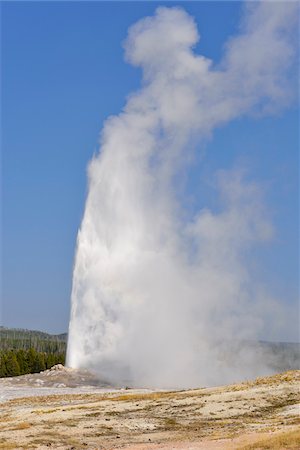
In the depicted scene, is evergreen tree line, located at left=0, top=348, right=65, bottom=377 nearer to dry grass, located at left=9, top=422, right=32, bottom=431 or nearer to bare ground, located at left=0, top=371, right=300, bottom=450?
bare ground, located at left=0, top=371, right=300, bottom=450

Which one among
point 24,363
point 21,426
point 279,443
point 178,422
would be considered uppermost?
point 24,363

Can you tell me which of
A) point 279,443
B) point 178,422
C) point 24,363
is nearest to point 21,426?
point 178,422

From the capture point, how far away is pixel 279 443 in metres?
26.1

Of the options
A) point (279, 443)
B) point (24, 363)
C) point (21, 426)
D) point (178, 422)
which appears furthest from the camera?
point (24, 363)

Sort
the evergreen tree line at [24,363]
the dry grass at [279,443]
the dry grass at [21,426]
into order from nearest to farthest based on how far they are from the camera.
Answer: the dry grass at [279,443]
the dry grass at [21,426]
the evergreen tree line at [24,363]

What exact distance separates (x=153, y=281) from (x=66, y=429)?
7348 cm

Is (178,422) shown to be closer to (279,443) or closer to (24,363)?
(279,443)

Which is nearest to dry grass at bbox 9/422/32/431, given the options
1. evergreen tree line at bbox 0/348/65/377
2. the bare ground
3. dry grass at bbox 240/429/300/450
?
the bare ground

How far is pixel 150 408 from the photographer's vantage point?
45.0 meters

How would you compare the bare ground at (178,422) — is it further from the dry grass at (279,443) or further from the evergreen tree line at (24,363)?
the evergreen tree line at (24,363)

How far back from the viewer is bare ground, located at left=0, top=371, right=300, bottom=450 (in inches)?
1172

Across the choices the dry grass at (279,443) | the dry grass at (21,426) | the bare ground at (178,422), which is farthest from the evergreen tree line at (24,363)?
the dry grass at (279,443)

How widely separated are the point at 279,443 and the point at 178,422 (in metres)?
13.7

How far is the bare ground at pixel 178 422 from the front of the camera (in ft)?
97.7
